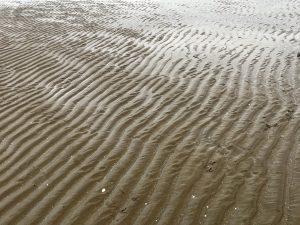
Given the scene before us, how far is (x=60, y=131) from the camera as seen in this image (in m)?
5.89

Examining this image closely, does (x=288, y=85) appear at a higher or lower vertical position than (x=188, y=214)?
higher

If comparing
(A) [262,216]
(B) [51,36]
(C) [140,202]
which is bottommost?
(B) [51,36]

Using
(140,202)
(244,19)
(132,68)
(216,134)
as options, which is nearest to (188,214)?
(140,202)

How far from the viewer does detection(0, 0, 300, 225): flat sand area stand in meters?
4.24

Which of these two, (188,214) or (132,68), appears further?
(132,68)

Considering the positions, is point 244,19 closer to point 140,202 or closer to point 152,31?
point 152,31

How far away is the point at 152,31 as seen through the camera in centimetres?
1236

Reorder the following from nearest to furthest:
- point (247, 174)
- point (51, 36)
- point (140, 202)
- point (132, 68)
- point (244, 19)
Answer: point (140, 202) → point (247, 174) → point (132, 68) → point (51, 36) → point (244, 19)

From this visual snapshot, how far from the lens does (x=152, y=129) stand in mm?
5848

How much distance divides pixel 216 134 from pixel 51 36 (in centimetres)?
836

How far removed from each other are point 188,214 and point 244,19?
11294 mm

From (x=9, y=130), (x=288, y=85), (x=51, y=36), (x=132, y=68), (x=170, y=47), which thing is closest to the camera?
(x=9, y=130)

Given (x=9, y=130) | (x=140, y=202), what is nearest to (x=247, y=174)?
(x=140, y=202)

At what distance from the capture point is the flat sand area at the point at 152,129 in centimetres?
424
